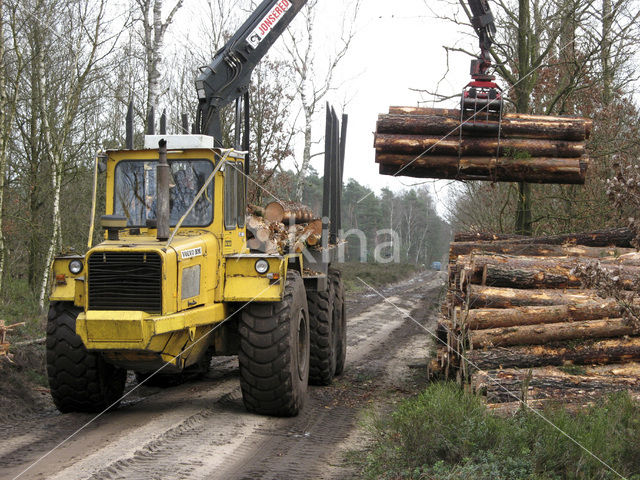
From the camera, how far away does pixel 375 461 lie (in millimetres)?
A: 6117

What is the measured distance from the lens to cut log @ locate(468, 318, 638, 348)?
7801mm

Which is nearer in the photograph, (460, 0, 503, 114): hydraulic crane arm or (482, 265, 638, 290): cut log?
(482, 265, 638, 290): cut log

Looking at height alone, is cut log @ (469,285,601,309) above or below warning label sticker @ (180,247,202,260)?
below

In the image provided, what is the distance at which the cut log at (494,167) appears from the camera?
10.2 meters

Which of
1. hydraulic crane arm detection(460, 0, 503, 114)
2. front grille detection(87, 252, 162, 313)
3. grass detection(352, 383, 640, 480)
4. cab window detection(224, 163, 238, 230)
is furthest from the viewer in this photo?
hydraulic crane arm detection(460, 0, 503, 114)

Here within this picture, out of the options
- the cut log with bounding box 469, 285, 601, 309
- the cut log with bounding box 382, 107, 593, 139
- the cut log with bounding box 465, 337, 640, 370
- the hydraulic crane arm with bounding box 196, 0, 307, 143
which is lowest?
the cut log with bounding box 465, 337, 640, 370

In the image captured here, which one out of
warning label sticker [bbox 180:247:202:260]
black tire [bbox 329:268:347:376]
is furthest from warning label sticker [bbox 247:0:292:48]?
warning label sticker [bbox 180:247:202:260]

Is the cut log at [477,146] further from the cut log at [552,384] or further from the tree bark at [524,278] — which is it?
the cut log at [552,384]

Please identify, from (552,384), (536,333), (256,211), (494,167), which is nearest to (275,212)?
(256,211)

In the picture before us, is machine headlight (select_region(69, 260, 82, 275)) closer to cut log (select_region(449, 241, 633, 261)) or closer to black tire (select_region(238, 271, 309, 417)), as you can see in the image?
black tire (select_region(238, 271, 309, 417))

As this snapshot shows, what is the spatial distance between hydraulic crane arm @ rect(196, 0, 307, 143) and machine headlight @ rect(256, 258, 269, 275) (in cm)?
244

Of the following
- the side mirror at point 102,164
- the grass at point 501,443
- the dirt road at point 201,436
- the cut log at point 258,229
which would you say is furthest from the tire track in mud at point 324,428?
the side mirror at point 102,164

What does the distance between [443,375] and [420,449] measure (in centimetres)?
419

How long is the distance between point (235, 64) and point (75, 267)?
403cm
